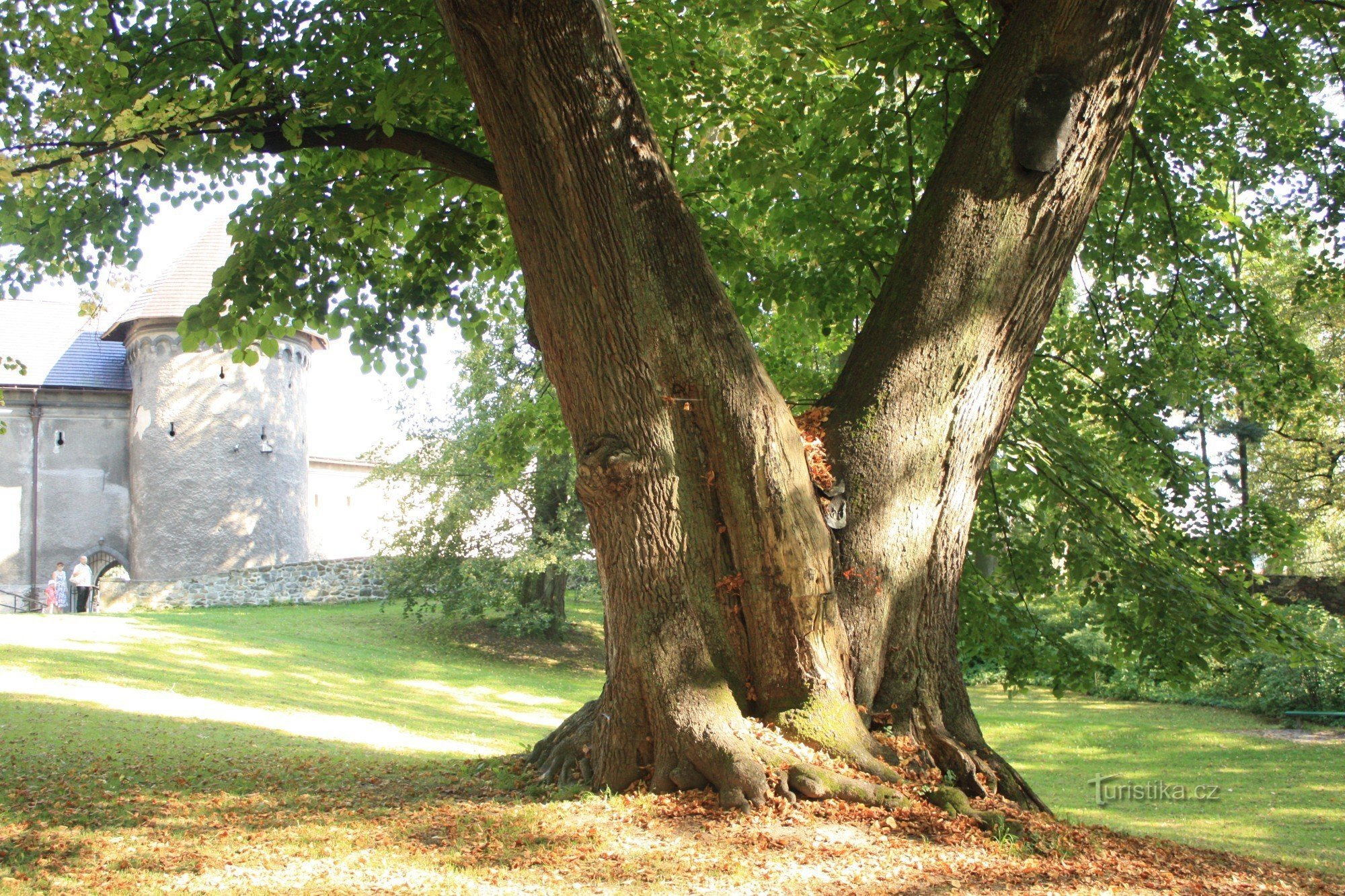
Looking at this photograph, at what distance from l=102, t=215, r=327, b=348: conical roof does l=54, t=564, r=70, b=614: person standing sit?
24.4 feet

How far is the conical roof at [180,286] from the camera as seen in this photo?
3022 centimetres

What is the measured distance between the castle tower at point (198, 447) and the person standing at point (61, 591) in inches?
88.7

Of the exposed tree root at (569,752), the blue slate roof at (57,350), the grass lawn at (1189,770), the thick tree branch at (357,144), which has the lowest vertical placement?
the grass lawn at (1189,770)

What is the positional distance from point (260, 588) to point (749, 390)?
27467mm

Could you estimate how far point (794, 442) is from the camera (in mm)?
4668

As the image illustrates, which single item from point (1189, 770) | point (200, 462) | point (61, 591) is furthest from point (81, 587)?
point (1189, 770)

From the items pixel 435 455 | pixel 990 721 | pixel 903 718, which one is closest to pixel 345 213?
pixel 903 718

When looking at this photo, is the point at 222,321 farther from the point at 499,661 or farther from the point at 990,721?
the point at 499,661

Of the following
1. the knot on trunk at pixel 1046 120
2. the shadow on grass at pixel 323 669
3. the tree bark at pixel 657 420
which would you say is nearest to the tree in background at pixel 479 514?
the shadow on grass at pixel 323 669

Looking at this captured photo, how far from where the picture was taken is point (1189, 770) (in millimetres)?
12773

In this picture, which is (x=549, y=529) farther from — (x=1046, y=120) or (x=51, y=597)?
(x=1046, y=120)

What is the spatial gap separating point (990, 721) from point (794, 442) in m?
14.7

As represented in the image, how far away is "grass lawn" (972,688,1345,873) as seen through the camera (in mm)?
8883

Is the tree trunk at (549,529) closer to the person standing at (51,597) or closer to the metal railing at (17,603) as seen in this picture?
the person standing at (51,597)
